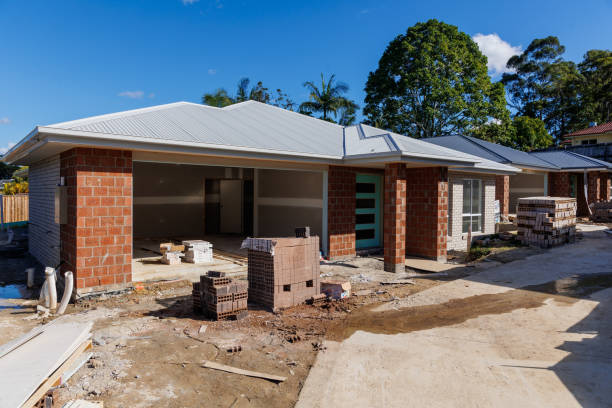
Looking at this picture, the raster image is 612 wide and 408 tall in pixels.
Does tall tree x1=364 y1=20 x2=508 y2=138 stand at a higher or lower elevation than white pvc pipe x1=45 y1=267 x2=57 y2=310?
higher

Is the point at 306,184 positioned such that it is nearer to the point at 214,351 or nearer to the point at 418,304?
the point at 418,304

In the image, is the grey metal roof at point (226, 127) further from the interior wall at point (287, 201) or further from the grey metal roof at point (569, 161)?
the grey metal roof at point (569, 161)

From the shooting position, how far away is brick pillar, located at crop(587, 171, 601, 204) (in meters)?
24.3

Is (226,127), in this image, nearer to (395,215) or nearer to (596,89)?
(395,215)

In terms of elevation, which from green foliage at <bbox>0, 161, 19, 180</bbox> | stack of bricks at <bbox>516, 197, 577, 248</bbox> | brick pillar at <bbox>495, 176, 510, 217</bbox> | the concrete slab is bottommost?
the concrete slab

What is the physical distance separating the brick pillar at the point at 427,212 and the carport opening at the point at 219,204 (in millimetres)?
2891

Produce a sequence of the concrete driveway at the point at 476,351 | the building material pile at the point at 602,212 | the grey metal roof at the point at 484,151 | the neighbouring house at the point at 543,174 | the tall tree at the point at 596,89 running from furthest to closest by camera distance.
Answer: the tall tree at the point at 596,89 < the building material pile at the point at 602,212 < the neighbouring house at the point at 543,174 < the grey metal roof at the point at 484,151 < the concrete driveway at the point at 476,351

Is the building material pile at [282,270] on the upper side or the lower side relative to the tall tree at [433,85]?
lower

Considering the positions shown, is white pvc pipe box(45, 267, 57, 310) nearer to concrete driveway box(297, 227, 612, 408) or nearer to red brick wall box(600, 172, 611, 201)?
concrete driveway box(297, 227, 612, 408)

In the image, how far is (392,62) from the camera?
32.3 metres

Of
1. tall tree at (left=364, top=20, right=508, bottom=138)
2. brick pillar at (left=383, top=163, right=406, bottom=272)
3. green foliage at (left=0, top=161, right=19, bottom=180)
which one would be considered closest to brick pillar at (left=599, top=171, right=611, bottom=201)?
tall tree at (left=364, top=20, right=508, bottom=138)

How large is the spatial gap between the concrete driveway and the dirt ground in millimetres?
81

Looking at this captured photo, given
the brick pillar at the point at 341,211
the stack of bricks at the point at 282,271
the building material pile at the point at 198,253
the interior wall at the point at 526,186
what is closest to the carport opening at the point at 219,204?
the brick pillar at the point at 341,211

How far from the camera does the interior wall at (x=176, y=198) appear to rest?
1566 cm
